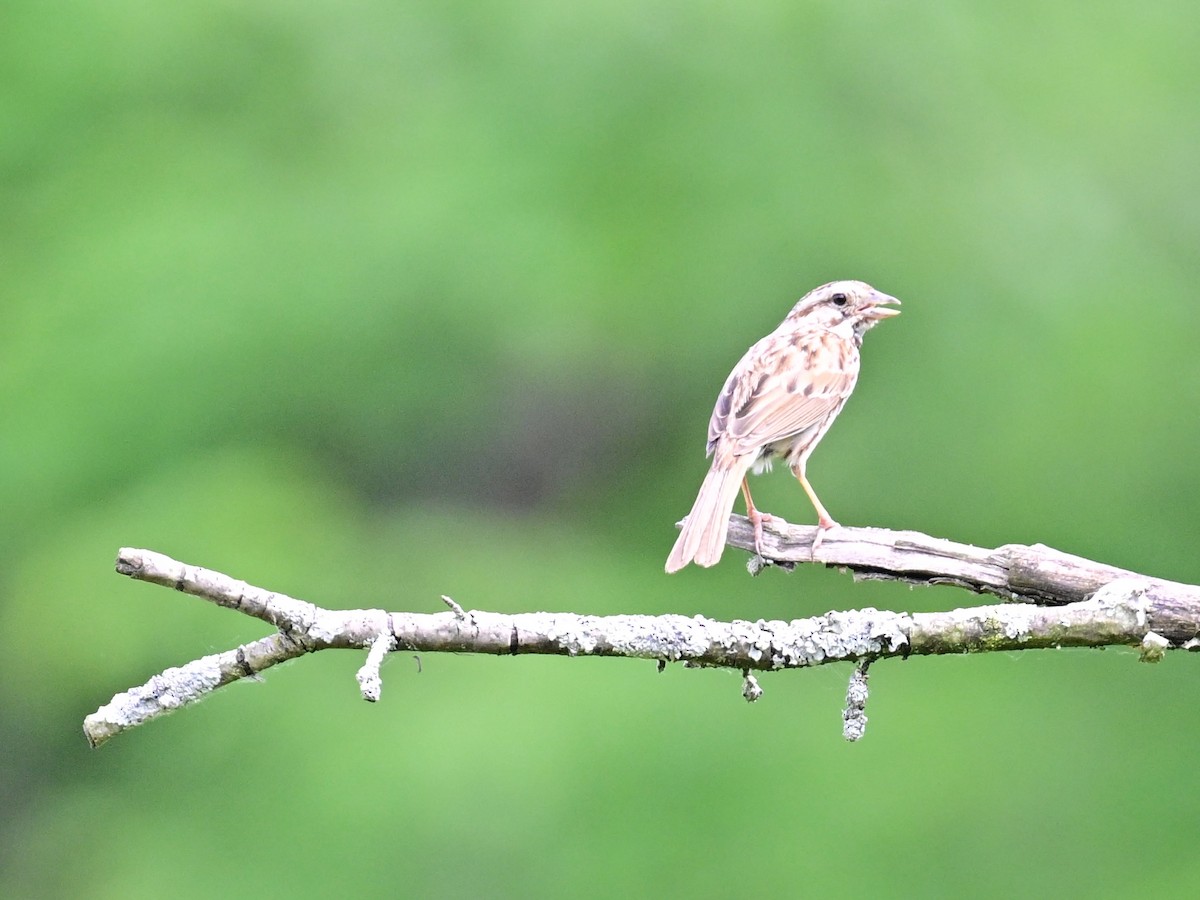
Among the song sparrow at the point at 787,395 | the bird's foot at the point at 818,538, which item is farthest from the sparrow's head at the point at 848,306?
the bird's foot at the point at 818,538

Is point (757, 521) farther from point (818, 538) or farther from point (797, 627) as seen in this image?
point (797, 627)

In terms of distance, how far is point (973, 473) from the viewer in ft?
33.0

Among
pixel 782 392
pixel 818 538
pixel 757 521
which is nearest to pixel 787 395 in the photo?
pixel 782 392

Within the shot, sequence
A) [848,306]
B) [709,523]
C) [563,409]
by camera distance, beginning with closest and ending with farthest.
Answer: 1. [709,523]
2. [848,306]
3. [563,409]

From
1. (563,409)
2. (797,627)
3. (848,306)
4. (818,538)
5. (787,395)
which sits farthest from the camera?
(563,409)

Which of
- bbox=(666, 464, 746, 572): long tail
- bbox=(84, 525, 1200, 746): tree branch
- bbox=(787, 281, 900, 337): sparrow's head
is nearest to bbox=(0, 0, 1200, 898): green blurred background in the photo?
bbox=(787, 281, 900, 337): sparrow's head

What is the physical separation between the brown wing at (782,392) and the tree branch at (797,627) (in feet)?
4.53

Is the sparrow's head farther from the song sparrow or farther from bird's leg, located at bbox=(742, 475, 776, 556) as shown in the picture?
bird's leg, located at bbox=(742, 475, 776, 556)

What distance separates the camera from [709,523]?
18.7 ft

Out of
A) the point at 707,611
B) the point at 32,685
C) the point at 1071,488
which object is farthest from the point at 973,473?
the point at 32,685

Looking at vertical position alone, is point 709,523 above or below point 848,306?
below

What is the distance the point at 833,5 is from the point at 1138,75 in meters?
2.72

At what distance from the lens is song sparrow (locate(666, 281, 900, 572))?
20.0 ft

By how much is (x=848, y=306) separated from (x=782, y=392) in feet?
3.16
